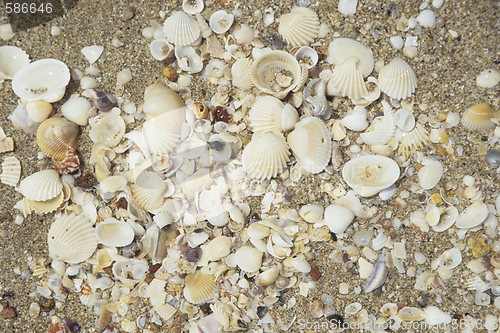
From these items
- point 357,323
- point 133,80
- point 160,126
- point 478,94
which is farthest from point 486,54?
point 133,80

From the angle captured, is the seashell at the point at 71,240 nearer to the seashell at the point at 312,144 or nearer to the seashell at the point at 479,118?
the seashell at the point at 312,144

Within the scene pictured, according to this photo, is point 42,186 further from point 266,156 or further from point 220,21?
point 220,21

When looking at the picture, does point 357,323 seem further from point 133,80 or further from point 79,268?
point 133,80

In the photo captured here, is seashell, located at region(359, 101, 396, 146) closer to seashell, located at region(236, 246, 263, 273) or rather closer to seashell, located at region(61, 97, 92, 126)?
seashell, located at region(236, 246, 263, 273)

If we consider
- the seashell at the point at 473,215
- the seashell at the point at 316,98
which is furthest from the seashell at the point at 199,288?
the seashell at the point at 473,215

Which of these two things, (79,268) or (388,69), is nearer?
(388,69)

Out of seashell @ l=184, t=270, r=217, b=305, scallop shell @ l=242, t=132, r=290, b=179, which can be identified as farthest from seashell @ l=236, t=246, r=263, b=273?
scallop shell @ l=242, t=132, r=290, b=179
